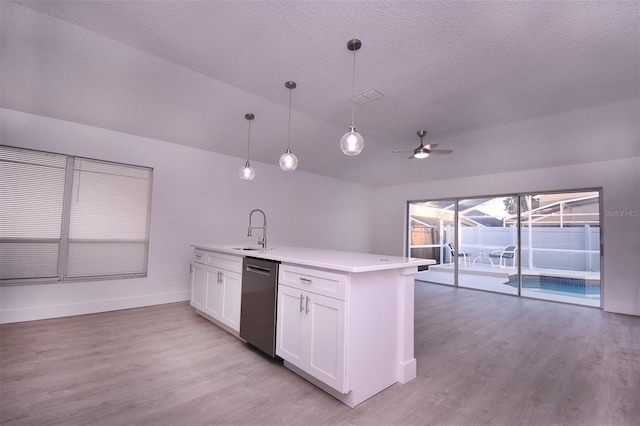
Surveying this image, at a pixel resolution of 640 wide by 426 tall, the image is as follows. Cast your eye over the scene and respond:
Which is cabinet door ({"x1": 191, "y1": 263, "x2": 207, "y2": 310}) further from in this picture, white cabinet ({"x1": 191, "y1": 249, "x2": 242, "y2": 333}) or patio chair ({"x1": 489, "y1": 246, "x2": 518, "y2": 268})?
patio chair ({"x1": 489, "y1": 246, "x2": 518, "y2": 268})

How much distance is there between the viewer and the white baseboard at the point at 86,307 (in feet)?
10.6

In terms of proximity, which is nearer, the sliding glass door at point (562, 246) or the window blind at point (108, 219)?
the window blind at point (108, 219)

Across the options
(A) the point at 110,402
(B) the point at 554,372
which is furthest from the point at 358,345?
(B) the point at 554,372

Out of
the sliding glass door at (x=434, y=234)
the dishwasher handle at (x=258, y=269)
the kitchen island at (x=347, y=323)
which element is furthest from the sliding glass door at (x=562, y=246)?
the dishwasher handle at (x=258, y=269)

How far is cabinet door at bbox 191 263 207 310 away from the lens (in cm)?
347

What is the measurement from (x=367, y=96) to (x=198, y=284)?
10.3ft

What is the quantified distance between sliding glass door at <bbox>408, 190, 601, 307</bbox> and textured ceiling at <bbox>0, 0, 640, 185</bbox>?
2.11 meters

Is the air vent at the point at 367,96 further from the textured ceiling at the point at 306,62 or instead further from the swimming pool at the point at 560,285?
the swimming pool at the point at 560,285

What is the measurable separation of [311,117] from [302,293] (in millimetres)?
2976

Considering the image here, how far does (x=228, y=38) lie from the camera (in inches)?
101

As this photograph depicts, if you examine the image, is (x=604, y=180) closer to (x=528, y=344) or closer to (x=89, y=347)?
(x=528, y=344)

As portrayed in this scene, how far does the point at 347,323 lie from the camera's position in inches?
71.6

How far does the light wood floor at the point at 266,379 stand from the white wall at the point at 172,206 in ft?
1.20

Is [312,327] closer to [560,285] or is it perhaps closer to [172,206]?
[172,206]
